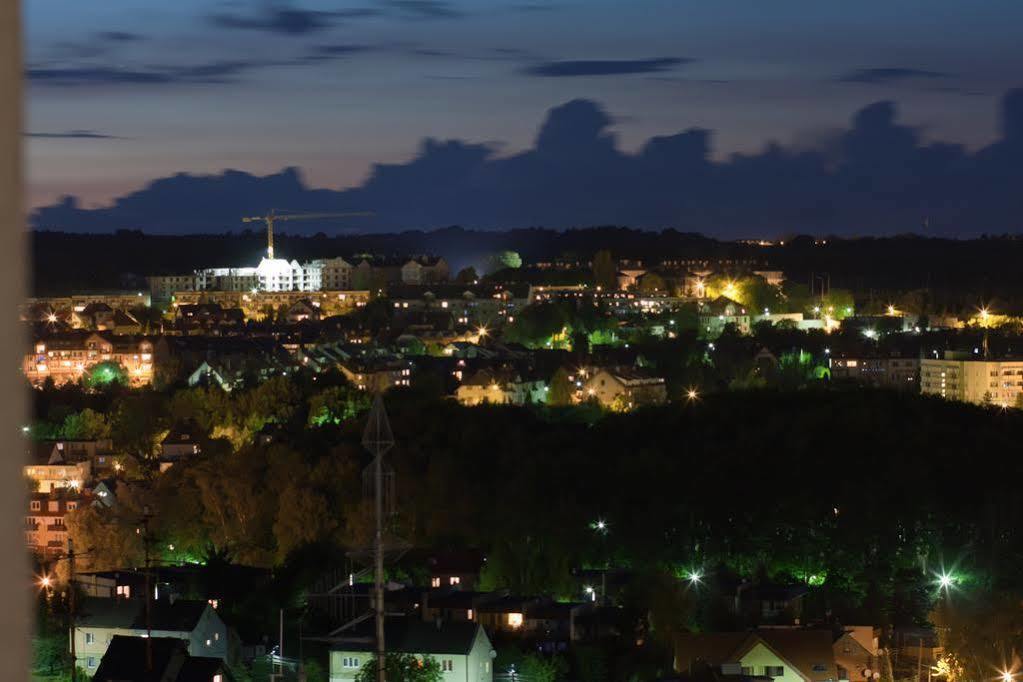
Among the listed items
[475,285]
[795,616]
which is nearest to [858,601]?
[795,616]

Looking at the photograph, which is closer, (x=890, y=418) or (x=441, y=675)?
(x=441, y=675)

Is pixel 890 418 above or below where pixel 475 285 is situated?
below

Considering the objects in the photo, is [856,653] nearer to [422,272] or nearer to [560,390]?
[560,390]

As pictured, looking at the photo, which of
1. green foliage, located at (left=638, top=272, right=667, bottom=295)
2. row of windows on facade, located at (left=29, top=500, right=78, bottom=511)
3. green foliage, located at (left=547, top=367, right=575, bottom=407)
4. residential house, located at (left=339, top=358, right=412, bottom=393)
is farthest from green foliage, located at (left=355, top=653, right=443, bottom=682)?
green foliage, located at (left=638, top=272, right=667, bottom=295)

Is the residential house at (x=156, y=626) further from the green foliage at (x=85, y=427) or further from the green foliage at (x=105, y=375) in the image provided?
the green foliage at (x=105, y=375)

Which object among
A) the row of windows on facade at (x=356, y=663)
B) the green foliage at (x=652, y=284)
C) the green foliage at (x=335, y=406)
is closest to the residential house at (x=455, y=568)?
the row of windows on facade at (x=356, y=663)

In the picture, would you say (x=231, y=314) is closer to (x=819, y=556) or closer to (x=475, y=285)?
(x=475, y=285)

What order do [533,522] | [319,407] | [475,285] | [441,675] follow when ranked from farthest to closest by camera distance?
[475,285], [319,407], [533,522], [441,675]
